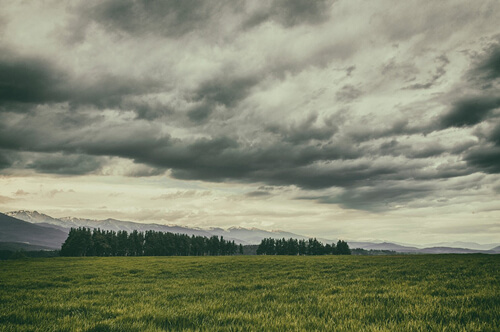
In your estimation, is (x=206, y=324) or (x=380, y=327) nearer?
(x=380, y=327)

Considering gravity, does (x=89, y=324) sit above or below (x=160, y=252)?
above

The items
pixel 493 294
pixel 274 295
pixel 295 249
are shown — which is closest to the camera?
pixel 493 294

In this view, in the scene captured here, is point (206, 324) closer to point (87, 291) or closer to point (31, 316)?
point (31, 316)

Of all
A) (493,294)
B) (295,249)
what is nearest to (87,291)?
(493,294)

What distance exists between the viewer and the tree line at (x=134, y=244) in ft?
376

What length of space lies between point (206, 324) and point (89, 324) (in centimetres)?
326

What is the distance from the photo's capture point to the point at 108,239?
126 meters

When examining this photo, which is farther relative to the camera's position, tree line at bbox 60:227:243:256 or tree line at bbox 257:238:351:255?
tree line at bbox 257:238:351:255

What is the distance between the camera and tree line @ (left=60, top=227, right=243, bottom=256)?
115 meters

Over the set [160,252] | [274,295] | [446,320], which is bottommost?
[160,252]

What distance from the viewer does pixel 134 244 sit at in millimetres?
134125

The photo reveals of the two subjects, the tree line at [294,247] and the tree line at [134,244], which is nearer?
the tree line at [134,244]

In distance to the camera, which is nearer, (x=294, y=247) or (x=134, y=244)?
(x=134, y=244)

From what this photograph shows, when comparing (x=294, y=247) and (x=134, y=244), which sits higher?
(x=134, y=244)
